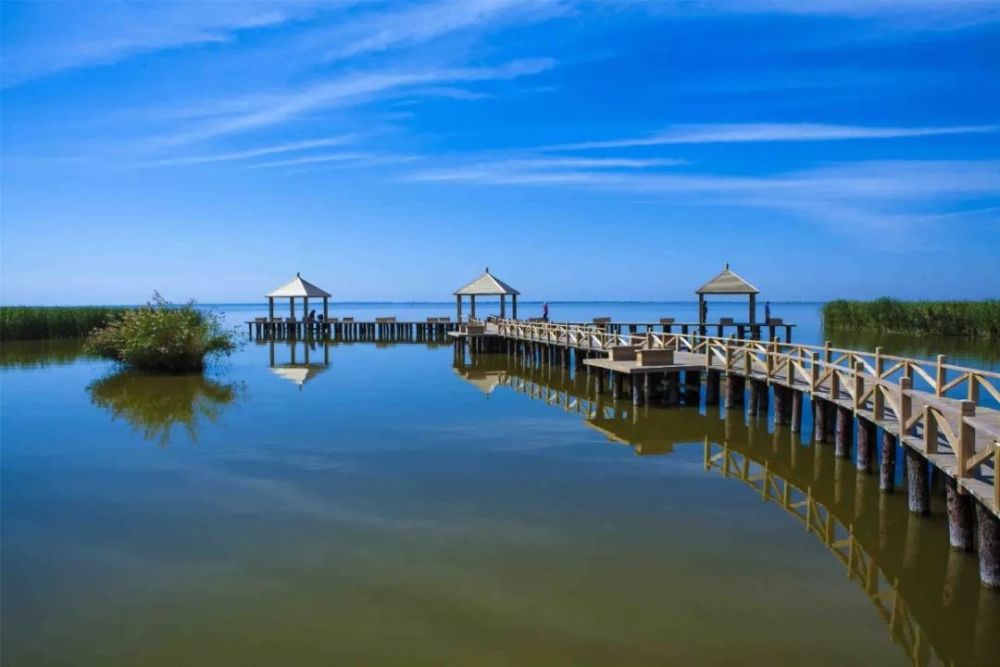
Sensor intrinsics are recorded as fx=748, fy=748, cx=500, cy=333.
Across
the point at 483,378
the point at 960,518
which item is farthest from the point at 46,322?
the point at 960,518

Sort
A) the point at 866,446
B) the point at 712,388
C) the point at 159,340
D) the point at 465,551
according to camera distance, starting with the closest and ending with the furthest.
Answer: the point at 465,551 → the point at 866,446 → the point at 712,388 → the point at 159,340

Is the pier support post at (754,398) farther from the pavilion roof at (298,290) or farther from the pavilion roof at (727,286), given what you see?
the pavilion roof at (298,290)

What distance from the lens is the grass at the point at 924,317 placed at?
40.0m

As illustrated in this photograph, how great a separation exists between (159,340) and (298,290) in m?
20.3

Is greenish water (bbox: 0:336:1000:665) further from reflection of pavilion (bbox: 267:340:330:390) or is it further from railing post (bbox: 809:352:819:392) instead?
reflection of pavilion (bbox: 267:340:330:390)

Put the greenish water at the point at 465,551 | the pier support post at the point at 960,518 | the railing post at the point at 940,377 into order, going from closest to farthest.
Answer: the greenish water at the point at 465,551
the pier support post at the point at 960,518
the railing post at the point at 940,377

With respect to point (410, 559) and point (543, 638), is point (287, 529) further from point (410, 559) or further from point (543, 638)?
point (543, 638)

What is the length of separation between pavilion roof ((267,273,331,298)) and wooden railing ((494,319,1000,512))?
88.1ft

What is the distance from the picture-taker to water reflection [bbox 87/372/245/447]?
1641 cm

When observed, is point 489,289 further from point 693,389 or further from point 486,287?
point 693,389

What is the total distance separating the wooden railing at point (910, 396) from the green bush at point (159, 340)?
1432 centimetres

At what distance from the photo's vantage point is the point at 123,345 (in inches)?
1035

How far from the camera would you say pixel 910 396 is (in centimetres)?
971

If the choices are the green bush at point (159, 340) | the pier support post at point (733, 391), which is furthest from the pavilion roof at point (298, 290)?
the pier support post at point (733, 391)
